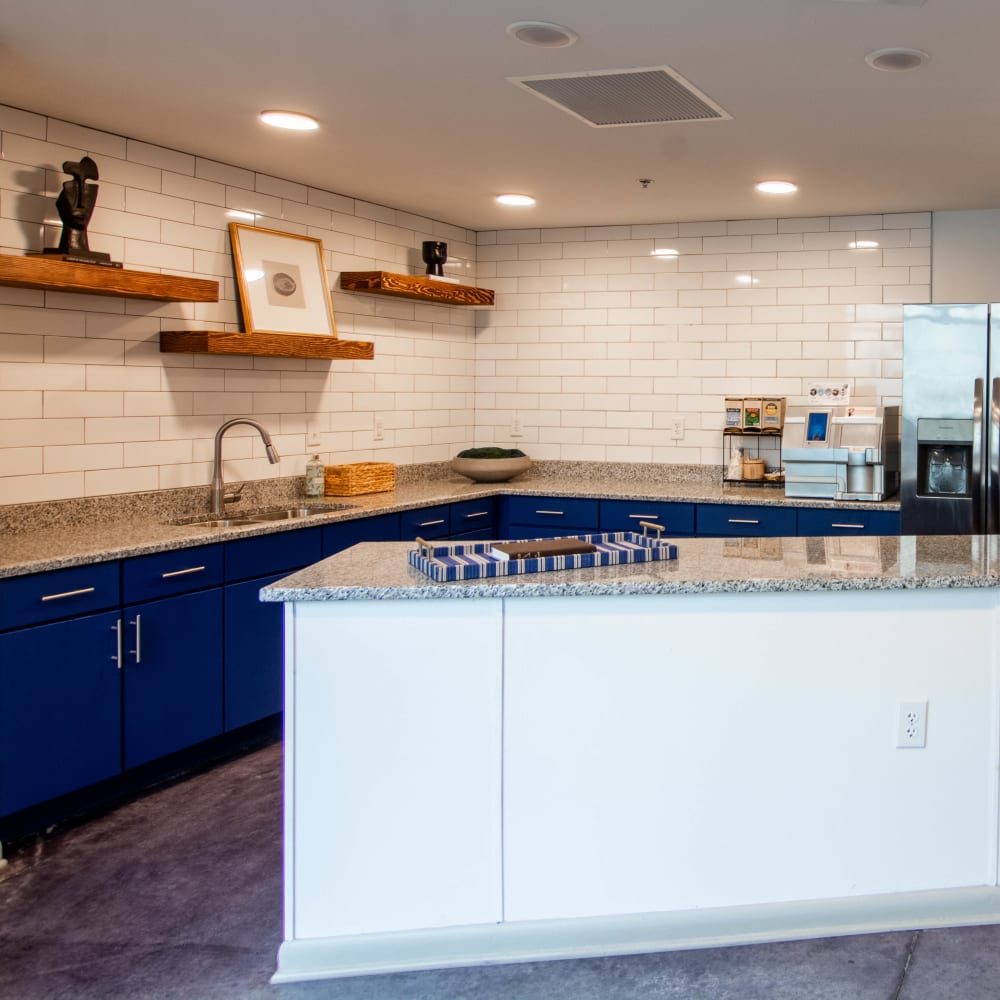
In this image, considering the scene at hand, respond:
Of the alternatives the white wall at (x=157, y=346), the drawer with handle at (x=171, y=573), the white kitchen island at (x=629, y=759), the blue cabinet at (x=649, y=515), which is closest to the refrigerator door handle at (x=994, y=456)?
the blue cabinet at (x=649, y=515)

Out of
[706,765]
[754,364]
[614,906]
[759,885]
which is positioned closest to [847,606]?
[706,765]

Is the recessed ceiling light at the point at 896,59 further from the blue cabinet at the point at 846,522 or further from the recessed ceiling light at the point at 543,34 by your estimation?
the blue cabinet at the point at 846,522

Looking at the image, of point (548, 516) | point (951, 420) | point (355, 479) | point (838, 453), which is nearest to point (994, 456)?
point (951, 420)

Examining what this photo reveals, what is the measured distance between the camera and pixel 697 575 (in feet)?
8.34

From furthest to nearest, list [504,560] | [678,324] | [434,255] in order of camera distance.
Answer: [678,324] < [434,255] < [504,560]

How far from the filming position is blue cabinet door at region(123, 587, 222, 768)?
344cm

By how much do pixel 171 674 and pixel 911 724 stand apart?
7.50 ft

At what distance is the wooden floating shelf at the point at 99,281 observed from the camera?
3240 millimetres

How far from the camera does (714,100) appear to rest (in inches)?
130

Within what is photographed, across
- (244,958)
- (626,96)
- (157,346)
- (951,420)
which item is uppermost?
(626,96)

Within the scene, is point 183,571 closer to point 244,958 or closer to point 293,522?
point 293,522

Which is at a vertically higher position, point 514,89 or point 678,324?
point 514,89

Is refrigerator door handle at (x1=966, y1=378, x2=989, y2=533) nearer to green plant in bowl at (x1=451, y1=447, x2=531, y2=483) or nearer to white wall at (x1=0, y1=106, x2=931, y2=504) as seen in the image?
white wall at (x1=0, y1=106, x2=931, y2=504)

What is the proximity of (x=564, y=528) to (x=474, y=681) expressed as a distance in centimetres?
289
